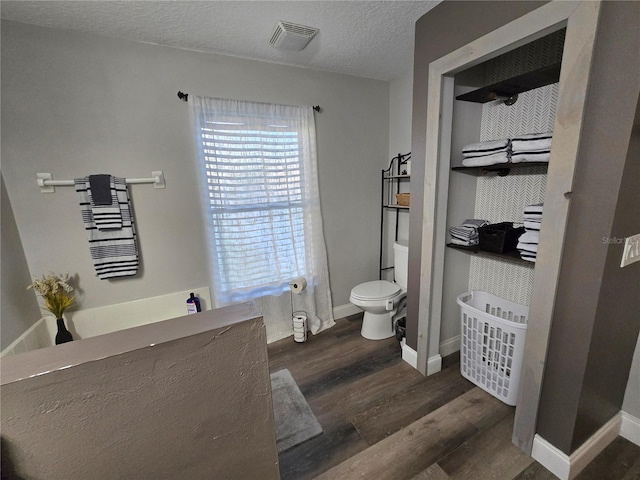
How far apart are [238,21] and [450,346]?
2682 millimetres

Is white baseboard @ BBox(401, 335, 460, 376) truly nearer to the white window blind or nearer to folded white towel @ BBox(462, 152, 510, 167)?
the white window blind

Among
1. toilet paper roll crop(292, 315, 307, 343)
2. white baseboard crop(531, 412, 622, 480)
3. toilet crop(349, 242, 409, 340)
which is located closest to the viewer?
white baseboard crop(531, 412, 622, 480)

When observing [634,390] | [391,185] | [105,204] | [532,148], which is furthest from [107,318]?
[634,390]

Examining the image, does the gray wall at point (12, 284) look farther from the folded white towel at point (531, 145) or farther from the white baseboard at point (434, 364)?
the folded white towel at point (531, 145)

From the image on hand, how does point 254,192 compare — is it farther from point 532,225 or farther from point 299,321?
point 532,225

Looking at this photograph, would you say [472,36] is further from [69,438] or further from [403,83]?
[69,438]

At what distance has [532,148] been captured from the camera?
55.0 inches

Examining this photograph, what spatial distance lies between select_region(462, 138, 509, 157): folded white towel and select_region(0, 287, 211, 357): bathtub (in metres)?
2.16

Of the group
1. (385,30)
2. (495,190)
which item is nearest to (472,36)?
(385,30)

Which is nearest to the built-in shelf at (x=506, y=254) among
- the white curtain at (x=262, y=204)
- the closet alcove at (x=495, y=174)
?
the closet alcove at (x=495, y=174)

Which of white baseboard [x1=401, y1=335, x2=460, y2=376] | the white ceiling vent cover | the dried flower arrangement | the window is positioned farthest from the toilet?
the dried flower arrangement

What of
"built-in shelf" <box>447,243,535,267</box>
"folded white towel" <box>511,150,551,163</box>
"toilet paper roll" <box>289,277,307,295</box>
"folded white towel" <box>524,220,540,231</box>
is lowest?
"toilet paper roll" <box>289,277,307,295</box>

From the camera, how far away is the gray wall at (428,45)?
4.13 feet

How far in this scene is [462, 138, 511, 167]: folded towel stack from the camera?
1.52 metres
